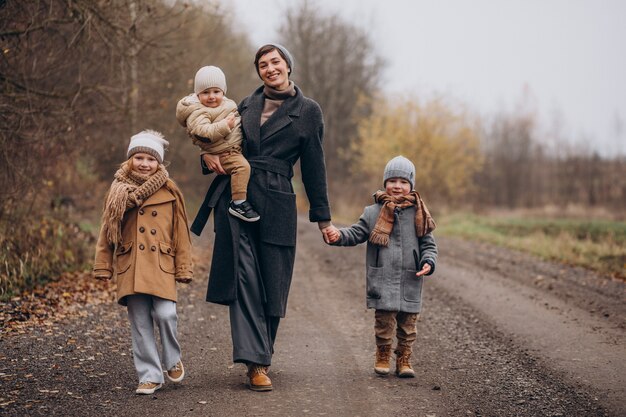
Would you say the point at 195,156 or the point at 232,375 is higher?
the point at 195,156

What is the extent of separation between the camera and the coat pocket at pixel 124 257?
198 inches

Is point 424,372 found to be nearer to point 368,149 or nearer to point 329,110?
point 368,149

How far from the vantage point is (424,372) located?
5840mm

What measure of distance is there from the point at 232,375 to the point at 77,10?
20.4 feet

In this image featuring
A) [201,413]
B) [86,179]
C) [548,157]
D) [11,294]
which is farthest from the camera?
[548,157]

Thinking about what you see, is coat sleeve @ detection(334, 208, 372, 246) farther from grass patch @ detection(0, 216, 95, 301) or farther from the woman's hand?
grass patch @ detection(0, 216, 95, 301)

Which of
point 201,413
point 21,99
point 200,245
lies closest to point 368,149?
point 200,245

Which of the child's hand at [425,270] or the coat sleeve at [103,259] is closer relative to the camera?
the coat sleeve at [103,259]

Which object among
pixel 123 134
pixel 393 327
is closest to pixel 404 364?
pixel 393 327

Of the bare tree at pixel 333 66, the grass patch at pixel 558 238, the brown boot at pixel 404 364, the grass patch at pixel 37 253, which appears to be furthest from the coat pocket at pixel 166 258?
the bare tree at pixel 333 66

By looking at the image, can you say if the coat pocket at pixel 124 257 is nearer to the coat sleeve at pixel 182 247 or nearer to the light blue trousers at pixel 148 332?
the light blue trousers at pixel 148 332

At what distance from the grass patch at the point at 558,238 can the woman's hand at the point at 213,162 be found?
8.90m

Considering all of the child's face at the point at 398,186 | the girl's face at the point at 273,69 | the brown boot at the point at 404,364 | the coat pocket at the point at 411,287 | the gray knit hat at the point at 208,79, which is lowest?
the brown boot at the point at 404,364

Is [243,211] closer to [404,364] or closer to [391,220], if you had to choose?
[391,220]
